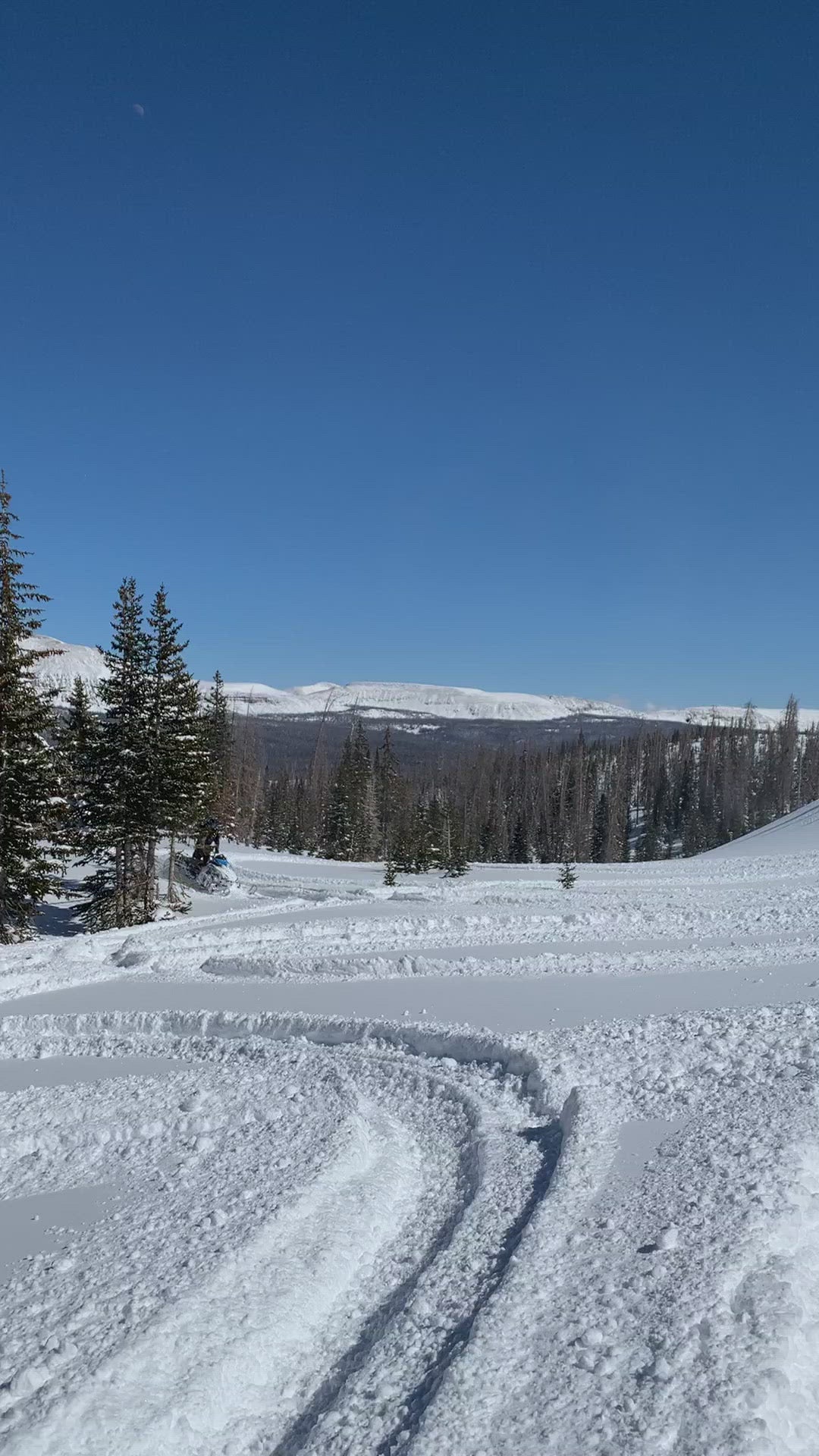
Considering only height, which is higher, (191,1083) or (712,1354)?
(712,1354)

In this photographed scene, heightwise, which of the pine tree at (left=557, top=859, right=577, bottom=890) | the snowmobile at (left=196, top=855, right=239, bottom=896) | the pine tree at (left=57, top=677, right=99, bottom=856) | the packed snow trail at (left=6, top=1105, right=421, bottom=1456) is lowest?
the snowmobile at (left=196, top=855, right=239, bottom=896)

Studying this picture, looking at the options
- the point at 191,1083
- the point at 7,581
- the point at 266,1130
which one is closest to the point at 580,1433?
the point at 266,1130

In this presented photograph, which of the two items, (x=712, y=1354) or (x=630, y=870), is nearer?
(x=712, y=1354)

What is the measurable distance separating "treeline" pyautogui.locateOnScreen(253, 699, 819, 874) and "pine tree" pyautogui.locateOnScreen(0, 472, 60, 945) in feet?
74.3

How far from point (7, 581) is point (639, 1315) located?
22.5 metres

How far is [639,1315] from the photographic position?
4.45 m

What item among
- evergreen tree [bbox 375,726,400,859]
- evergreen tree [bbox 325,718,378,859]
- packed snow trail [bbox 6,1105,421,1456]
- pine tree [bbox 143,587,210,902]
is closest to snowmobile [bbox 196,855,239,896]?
pine tree [bbox 143,587,210,902]

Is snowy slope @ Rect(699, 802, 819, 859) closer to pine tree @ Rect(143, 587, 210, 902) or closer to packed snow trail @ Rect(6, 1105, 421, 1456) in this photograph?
pine tree @ Rect(143, 587, 210, 902)

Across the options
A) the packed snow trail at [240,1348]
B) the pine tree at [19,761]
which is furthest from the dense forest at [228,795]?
the packed snow trail at [240,1348]

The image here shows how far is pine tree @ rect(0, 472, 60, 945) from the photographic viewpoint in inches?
871

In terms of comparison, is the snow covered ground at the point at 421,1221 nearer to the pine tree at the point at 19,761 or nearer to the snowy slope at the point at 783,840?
the pine tree at the point at 19,761

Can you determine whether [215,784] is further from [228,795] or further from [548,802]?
[548,802]

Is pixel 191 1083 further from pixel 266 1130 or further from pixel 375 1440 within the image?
pixel 375 1440

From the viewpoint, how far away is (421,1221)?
5910 millimetres
